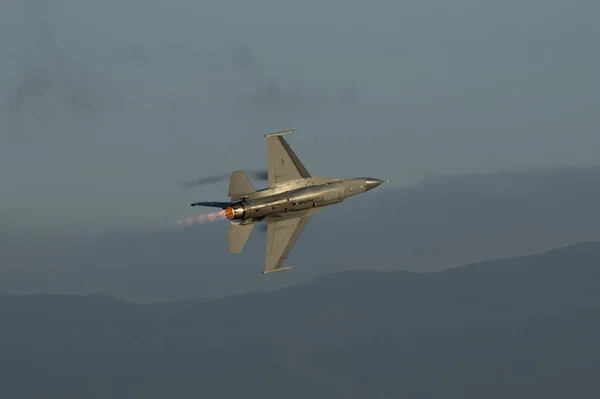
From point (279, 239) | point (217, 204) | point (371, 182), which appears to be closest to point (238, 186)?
point (217, 204)

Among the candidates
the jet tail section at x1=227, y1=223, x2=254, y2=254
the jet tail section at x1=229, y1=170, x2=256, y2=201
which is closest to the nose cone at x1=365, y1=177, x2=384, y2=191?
the jet tail section at x1=229, y1=170, x2=256, y2=201

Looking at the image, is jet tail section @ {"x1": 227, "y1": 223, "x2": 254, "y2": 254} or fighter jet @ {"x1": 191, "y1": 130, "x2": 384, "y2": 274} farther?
jet tail section @ {"x1": 227, "y1": 223, "x2": 254, "y2": 254}

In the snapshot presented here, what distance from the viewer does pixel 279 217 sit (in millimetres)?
106438

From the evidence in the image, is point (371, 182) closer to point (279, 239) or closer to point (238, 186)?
point (279, 239)

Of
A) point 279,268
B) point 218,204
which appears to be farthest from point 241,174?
point 279,268

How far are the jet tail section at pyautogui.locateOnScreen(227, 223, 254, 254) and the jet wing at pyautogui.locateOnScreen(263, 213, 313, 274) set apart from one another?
554cm

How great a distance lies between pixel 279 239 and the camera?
4230 inches

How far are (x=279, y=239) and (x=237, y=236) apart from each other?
24.7 ft

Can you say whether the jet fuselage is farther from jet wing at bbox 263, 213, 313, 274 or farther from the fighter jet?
jet wing at bbox 263, 213, 313, 274

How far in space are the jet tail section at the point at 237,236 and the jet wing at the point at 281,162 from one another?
7.05 m

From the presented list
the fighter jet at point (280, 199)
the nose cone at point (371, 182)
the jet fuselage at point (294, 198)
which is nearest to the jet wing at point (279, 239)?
the fighter jet at point (280, 199)

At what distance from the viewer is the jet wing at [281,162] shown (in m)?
106

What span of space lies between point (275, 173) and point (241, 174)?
5936 mm

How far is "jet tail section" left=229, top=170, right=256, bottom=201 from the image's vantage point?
10056 cm
